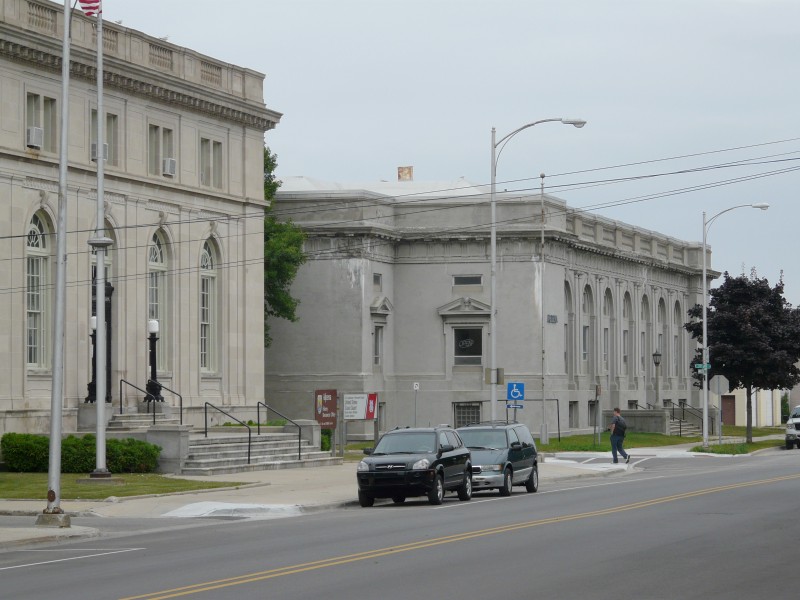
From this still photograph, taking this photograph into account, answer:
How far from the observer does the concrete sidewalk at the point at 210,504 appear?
25.1m

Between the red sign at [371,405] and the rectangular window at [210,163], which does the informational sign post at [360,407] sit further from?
the rectangular window at [210,163]

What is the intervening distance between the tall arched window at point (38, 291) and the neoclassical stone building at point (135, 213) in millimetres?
39

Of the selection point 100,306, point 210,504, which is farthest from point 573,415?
point 210,504

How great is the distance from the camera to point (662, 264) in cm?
8675

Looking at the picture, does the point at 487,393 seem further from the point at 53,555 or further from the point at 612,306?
the point at 53,555

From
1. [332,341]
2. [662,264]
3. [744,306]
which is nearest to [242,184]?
[332,341]

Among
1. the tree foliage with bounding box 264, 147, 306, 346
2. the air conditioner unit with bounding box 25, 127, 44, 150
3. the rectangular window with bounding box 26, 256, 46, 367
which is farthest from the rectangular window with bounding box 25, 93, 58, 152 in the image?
the tree foliage with bounding box 264, 147, 306, 346

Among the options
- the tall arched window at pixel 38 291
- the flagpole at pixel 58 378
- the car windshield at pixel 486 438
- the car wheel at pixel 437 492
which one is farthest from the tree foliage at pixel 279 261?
the flagpole at pixel 58 378

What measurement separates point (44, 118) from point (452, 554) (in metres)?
26.2

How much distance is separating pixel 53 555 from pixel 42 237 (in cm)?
2181

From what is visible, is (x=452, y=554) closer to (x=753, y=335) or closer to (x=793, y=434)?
(x=793, y=434)

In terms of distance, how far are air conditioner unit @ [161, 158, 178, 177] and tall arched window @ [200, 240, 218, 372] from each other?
3235 millimetres

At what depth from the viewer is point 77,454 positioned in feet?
123

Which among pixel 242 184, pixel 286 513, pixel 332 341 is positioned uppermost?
pixel 242 184
